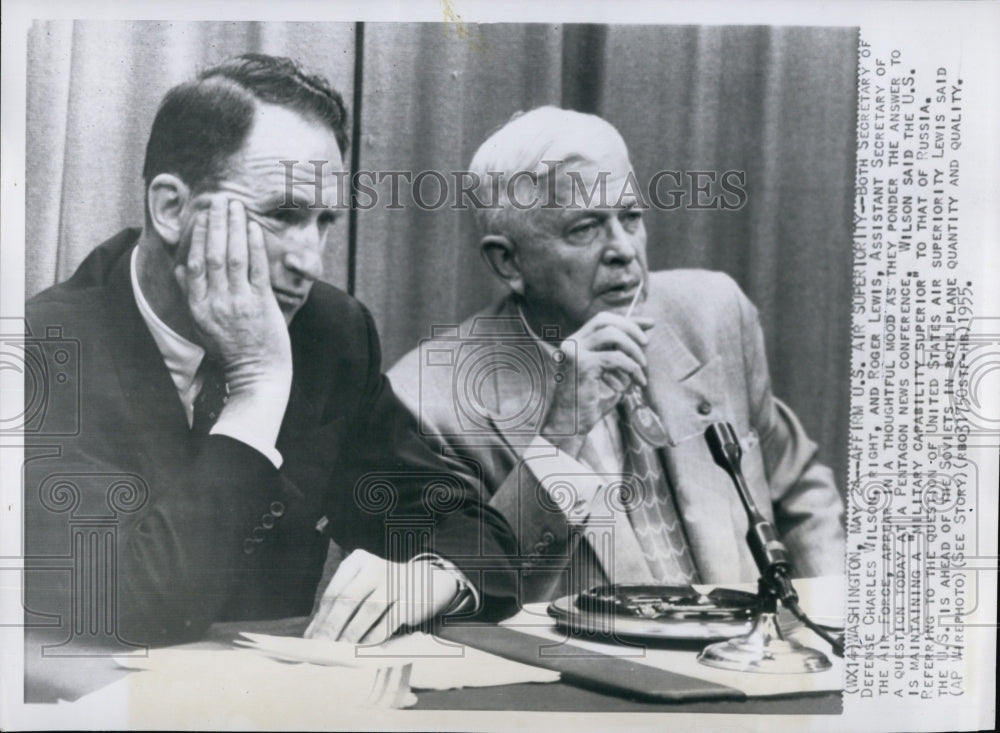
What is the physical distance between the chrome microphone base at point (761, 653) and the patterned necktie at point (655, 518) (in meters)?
0.21

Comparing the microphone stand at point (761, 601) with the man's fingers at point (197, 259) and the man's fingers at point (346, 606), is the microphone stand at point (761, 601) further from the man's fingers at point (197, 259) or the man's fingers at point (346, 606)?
the man's fingers at point (197, 259)

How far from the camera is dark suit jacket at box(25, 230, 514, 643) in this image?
2895mm

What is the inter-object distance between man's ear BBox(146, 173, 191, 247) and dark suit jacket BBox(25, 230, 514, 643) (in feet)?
0.37

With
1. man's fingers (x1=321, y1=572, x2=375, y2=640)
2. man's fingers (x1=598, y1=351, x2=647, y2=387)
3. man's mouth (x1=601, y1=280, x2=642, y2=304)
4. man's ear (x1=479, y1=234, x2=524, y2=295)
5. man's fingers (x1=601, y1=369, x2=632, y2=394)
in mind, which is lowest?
man's fingers (x1=321, y1=572, x2=375, y2=640)

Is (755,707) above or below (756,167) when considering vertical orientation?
below

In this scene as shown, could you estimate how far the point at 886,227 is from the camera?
291 centimetres

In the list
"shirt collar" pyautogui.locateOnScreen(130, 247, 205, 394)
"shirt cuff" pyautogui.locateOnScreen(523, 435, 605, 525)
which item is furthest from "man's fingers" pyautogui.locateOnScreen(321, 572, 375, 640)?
"shirt collar" pyautogui.locateOnScreen(130, 247, 205, 394)

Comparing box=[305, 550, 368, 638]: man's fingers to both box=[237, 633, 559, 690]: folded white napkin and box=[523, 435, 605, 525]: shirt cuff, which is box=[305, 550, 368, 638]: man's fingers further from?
box=[523, 435, 605, 525]: shirt cuff

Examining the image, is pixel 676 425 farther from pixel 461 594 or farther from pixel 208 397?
pixel 208 397

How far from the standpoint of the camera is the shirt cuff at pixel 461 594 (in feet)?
9.54

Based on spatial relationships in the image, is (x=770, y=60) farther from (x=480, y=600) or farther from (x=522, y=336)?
(x=480, y=600)

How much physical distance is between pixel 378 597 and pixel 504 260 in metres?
1.00

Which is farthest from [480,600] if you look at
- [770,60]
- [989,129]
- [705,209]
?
[989,129]

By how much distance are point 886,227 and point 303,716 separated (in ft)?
6.99
